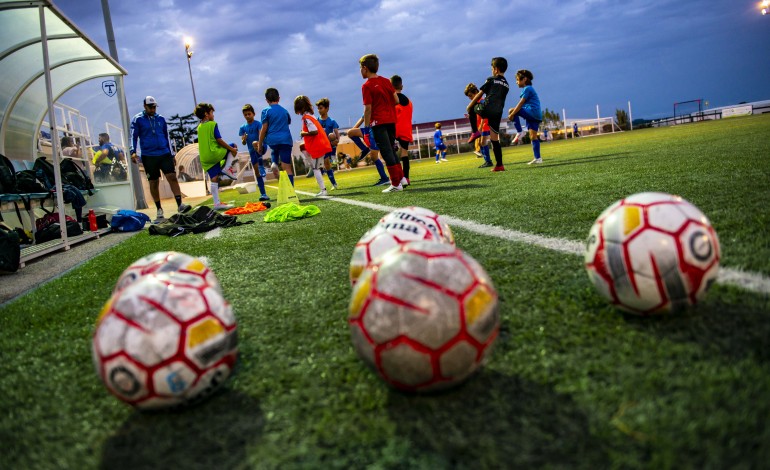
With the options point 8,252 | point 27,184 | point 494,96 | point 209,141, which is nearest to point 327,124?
point 209,141

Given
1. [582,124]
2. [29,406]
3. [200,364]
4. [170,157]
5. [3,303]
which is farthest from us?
[582,124]

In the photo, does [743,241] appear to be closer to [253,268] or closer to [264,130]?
[253,268]

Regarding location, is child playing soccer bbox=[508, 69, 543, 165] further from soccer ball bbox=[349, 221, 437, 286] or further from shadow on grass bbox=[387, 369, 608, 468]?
shadow on grass bbox=[387, 369, 608, 468]

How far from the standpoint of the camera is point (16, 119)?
30.5 feet

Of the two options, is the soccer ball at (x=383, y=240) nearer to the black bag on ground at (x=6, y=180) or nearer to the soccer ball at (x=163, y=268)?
the soccer ball at (x=163, y=268)

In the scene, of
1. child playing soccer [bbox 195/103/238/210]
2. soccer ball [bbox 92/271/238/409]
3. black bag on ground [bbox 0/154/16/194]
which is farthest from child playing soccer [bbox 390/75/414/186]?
soccer ball [bbox 92/271/238/409]

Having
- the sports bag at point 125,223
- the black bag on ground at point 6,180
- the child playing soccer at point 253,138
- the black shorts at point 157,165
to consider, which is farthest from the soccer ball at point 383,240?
the child playing soccer at point 253,138

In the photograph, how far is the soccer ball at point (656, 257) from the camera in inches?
75.9

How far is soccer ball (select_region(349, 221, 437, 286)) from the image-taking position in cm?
256

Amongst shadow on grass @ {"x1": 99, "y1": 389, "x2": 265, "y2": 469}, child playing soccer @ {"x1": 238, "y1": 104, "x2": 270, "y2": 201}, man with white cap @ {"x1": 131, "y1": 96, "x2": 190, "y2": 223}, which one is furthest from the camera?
child playing soccer @ {"x1": 238, "y1": 104, "x2": 270, "y2": 201}

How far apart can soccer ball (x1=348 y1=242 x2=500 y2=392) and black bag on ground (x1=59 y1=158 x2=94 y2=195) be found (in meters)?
9.94

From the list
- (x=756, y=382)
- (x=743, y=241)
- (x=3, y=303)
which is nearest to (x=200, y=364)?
(x=756, y=382)

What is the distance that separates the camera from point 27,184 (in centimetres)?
779

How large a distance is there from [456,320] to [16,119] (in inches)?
430
